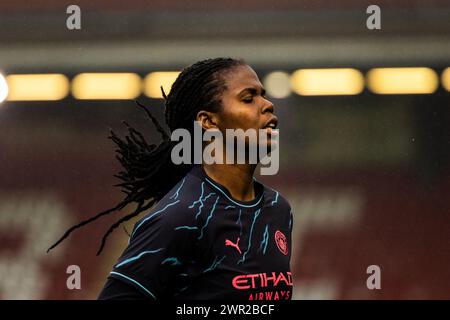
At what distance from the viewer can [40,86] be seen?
3.35 meters

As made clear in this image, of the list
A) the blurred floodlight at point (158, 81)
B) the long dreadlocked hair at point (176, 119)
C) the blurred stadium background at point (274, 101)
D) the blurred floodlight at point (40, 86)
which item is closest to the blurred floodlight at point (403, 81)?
the blurred stadium background at point (274, 101)

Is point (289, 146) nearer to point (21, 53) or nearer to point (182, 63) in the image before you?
point (182, 63)

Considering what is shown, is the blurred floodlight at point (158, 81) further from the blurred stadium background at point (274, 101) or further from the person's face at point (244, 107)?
the person's face at point (244, 107)

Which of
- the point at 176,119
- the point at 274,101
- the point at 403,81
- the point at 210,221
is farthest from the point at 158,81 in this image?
the point at 210,221

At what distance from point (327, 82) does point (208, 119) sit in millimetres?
1571

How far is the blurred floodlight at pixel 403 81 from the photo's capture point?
3311 millimetres

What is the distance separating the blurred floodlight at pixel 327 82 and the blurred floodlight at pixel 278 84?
3cm

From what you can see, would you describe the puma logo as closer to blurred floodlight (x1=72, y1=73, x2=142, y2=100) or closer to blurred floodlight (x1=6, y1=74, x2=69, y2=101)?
blurred floodlight (x1=72, y1=73, x2=142, y2=100)

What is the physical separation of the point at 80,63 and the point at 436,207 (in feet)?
5.12

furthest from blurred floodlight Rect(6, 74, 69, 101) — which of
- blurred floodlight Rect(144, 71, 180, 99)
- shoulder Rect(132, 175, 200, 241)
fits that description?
shoulder Rect(132, 175, 200, 241)

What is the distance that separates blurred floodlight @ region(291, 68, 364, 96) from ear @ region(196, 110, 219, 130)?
4.97ft

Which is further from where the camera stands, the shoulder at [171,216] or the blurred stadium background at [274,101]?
the blurred stadium background at [274,101]

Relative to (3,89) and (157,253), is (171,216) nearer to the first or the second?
(157,253)
